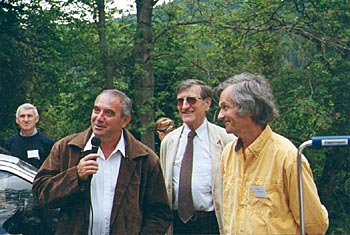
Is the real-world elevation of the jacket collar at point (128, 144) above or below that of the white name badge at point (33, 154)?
above

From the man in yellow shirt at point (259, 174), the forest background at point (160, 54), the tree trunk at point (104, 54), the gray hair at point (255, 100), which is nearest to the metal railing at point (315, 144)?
the man in yellow shirt at point (259, 174)

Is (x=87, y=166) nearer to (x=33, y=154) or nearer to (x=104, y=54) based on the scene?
(x=33, y=154)

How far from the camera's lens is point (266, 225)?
3.79 meters

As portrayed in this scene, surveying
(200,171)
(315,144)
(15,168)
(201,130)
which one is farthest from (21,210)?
(315,144)

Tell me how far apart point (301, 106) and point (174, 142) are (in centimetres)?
777

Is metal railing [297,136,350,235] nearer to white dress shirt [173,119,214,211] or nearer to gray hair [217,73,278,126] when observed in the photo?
gray hair [217,73,278,126]

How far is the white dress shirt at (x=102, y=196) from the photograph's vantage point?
4.53 meters

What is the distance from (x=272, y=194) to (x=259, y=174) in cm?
14

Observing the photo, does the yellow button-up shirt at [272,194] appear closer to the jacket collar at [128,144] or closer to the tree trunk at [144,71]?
the jacket collar at [128,144]

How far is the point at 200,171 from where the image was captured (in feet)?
17.5

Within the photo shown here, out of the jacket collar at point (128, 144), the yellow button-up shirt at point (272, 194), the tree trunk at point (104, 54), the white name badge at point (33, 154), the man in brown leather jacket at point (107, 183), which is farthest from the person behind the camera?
the tree trunk at point (104, 54)

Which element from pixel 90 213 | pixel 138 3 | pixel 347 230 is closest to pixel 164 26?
pixel 138 3

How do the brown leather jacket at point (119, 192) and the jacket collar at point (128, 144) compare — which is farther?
the jacket collar at point (128, 144)

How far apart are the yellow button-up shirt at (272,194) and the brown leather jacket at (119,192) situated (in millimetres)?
820
